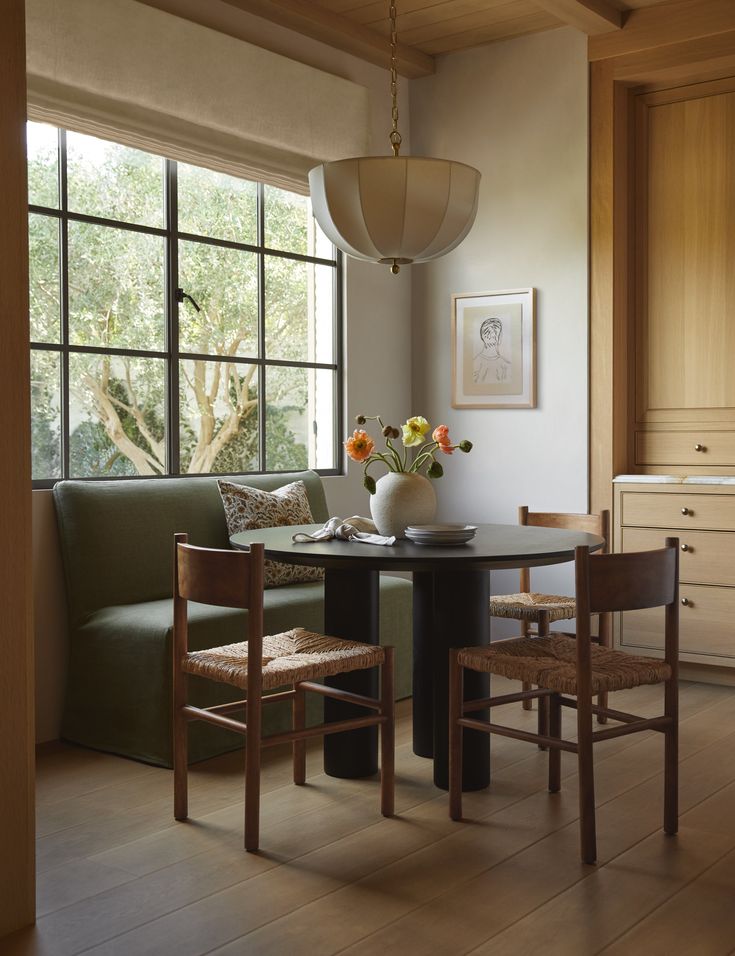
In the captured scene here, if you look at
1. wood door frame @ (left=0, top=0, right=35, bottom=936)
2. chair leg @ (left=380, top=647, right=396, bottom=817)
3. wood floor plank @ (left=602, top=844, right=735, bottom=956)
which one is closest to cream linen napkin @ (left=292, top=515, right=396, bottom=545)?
chair leg @ (left=380, top=647, right=396, bottom=817)

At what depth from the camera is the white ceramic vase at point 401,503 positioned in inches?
132

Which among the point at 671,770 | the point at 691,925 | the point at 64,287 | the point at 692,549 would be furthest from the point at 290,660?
the point at 692,549

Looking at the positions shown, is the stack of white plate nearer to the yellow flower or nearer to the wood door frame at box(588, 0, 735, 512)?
the yellow flower

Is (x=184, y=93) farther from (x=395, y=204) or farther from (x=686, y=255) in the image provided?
(x=686, y=255)

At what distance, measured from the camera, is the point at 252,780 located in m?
2.73

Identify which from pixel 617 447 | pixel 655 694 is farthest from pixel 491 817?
pixel 617 447

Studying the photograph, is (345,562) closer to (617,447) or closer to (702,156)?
(617,447)

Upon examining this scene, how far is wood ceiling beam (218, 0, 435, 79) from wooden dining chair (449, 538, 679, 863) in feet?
9.92

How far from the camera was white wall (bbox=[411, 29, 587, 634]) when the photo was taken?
4.97 metres

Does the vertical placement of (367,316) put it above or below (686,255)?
below

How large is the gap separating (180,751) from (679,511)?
2535 millimetres

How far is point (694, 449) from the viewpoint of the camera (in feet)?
15.8

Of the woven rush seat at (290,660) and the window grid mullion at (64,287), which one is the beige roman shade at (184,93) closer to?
the window grid mullion at (64,287)

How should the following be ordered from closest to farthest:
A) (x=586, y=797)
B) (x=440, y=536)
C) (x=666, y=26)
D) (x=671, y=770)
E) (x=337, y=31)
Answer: (x=586, y=797) → (x=671, y=770) → (x=440, y=536) → (x=666, y=26) → (x=337, y=31)
